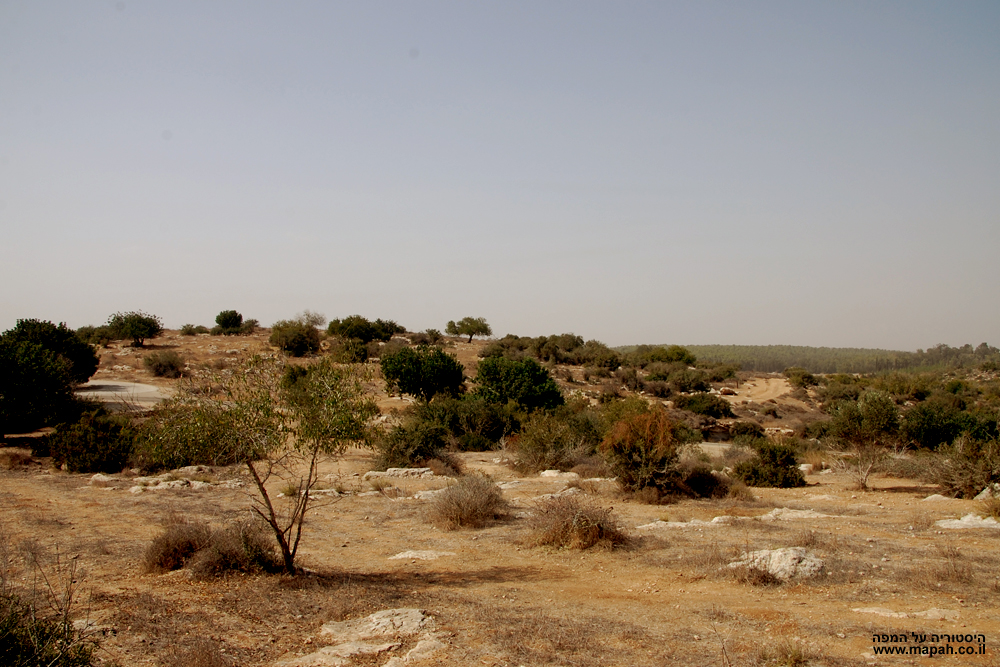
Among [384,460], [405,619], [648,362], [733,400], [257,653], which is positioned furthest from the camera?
[648,362]

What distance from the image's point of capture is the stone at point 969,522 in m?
11.5

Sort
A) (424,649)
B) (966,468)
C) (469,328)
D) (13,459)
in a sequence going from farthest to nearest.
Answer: (469,328) < (13,459) < (966,468) < (424,649)

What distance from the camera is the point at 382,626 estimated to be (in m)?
6.97

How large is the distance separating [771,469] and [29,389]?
87.2ft

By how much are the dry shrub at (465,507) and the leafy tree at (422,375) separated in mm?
20728

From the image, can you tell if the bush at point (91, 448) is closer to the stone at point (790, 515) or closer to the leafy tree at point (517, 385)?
the leafy tree at point (517, 385)

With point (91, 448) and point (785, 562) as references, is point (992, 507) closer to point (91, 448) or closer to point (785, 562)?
point (785, 562)

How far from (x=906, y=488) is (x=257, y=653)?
18397 mm

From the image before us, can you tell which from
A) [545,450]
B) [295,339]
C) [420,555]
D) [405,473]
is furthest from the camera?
[295,339]

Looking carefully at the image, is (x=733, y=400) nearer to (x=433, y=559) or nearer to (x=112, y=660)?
(x=433, y=559)

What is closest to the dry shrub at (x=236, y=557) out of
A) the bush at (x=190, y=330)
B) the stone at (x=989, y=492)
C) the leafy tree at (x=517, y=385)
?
the stone at (x=989, y=492)

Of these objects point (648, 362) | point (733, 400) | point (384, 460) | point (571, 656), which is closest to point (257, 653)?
point (571, 656)

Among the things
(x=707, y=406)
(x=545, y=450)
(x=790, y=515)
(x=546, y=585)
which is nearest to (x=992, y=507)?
(x=790, y=515)

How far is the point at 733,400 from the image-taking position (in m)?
51.2
